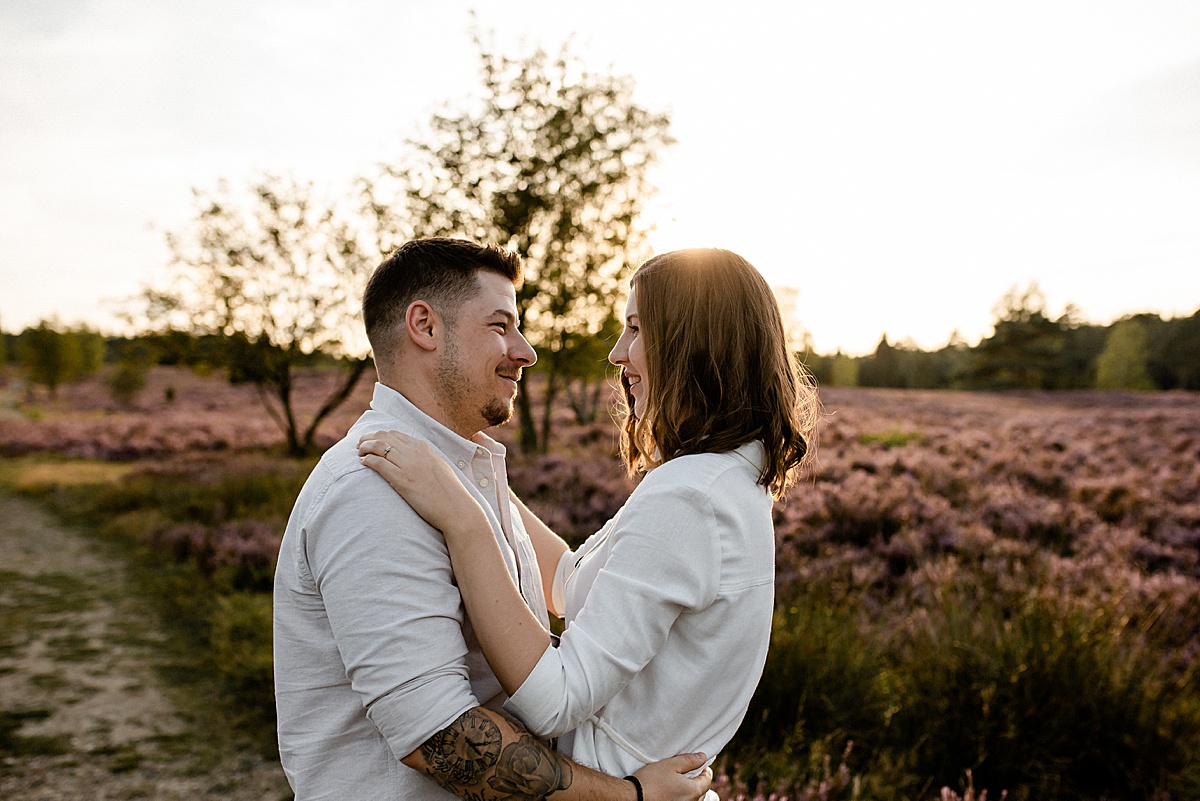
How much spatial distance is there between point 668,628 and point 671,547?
195 millimetres

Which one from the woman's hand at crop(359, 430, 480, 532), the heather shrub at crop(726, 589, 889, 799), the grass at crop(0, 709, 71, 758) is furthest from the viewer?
the grass at crop(0, 709, 71, 758)

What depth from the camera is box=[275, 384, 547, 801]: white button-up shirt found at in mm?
1489

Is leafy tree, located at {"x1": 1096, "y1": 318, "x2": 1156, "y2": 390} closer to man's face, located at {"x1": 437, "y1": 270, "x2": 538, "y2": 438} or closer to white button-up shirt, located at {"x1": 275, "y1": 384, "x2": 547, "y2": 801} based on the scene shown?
man's face, located at {"x1": 437, "y1": 270, "x2": 538, "y2": 438}

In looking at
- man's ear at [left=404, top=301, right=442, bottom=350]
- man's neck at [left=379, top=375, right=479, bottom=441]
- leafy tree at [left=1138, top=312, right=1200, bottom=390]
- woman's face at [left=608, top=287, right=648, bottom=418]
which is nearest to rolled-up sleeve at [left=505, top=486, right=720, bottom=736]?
woman's face at [left=608, top=287, right=648, bottom=418]

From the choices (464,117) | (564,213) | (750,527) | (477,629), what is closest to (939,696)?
(750,527)

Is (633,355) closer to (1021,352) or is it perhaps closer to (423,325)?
(423,325)

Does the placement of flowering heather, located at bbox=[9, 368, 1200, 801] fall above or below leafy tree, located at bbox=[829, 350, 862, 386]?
below

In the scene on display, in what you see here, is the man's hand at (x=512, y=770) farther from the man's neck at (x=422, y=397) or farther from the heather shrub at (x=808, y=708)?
the heather shrub at (x=808, y=708)

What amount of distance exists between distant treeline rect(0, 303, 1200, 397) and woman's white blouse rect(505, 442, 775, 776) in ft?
55.8

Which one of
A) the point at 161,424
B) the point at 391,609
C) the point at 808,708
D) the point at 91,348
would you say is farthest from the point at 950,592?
the point at 91,348

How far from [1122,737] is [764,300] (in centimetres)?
365

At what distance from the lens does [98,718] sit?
473 centimetres

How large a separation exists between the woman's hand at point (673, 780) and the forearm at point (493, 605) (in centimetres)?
41

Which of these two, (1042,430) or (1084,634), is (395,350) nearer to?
(1084,634)
